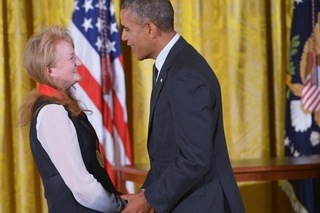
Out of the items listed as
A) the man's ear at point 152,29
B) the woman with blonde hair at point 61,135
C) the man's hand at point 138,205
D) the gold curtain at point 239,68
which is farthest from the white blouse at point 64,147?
the gold curtain at point 239,68

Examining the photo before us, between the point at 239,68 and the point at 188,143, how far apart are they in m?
2.78

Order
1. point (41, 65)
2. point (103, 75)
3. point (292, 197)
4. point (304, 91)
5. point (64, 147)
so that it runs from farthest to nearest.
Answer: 1. point (292, 197)
2. point (304, 91)
3. point (103, 75)
4. point (41, 65)
5. point (64, 147)

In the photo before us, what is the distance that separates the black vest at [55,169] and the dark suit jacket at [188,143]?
0.78ft

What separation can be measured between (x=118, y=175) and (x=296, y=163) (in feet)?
3.98

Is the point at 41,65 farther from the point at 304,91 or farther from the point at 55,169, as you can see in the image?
the point at 304,91

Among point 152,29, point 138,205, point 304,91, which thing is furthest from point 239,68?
point 138,205

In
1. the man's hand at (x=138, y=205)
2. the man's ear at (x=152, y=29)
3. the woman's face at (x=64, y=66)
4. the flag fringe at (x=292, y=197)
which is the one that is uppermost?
the man's ear at (x=152, y=29)

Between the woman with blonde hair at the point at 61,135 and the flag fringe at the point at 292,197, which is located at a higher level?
the woman with blonde hair at the point at 61,135

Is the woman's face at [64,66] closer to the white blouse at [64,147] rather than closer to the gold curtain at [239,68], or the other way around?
the white blouse at [64,147]

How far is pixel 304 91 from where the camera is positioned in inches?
175

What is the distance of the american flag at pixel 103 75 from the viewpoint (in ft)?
14.0

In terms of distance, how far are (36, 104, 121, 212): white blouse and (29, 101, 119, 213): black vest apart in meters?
0.04

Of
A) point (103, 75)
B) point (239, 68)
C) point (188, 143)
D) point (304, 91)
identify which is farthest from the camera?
point (239, 68)

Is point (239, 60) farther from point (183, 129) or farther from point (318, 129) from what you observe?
point (183, 129)
